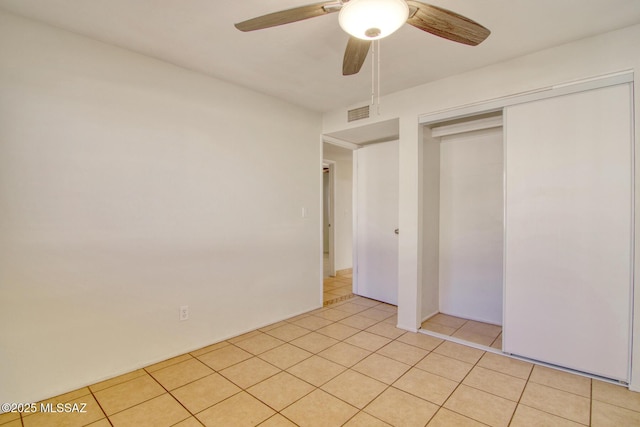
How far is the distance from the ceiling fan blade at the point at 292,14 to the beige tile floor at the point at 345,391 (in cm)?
216

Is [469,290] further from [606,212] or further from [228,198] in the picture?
[228,198]

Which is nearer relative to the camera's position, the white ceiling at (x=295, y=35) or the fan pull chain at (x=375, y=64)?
the white ceiling at (x=295, y=35)

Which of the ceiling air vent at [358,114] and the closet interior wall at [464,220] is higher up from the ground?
the ceiling air vent at [358,114]

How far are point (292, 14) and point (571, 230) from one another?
7.98ft

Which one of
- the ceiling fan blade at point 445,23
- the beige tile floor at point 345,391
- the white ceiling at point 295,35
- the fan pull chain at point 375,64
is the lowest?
the beige tile floor at point 345,391

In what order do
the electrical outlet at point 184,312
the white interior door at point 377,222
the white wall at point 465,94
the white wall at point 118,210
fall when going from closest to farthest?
1. the white wall at point 118,210
2. the white wall at point 465,94
3. the electrical outlet at point 184,312
4. the white interior door at point 377,222

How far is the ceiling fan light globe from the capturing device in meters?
1.26

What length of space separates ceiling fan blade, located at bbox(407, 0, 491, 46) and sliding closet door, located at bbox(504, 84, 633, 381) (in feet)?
4.08

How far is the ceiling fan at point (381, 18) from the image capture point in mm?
1281

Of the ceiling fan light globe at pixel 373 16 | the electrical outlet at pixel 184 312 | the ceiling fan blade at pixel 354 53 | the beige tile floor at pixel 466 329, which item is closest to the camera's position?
the ceiling fan light globe at pixel 373 16

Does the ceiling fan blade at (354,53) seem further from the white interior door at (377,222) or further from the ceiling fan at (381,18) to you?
the white interior door at (377,222)

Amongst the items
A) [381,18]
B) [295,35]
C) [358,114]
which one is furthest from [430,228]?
[381,18]

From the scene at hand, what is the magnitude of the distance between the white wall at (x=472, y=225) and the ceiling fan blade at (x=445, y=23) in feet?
6.29

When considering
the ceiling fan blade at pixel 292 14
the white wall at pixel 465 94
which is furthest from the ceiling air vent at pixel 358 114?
the ceiling fan blade at pixel 292 14
